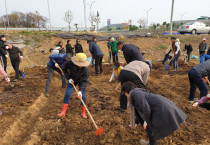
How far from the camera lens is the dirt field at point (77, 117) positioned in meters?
2.97

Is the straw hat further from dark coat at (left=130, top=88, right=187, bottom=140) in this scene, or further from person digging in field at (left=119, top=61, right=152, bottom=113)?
dark coat at (left=130, top=88, right=187, bottom=140)

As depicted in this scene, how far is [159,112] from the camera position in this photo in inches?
78.5

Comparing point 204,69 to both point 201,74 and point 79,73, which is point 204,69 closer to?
point 201,74

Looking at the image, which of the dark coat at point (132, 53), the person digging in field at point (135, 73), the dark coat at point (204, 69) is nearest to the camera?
the person digging in field at point (135, 73)

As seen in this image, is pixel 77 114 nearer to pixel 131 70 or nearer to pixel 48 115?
pixel 48 115

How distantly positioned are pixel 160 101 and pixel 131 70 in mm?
1097

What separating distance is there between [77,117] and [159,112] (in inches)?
88.6

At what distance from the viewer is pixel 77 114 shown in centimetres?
383

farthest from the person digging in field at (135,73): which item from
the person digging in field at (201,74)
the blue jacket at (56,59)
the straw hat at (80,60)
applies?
the blue jacket at (56,59)

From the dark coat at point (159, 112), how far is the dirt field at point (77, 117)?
0.97 m

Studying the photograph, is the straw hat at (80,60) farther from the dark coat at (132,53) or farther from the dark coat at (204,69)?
the dark coat at (204,69)

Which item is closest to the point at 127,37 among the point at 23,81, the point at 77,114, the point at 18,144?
the point at 23,81

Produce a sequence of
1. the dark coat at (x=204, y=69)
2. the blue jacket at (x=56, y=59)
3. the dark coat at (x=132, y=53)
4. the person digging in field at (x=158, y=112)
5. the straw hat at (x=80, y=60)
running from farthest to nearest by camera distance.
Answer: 1. the blue jacket at (x=56, y=59)
2. the dark coat at (x=132, y=53)
3. the dark coat at (x=204, y=69)
4. the straw hat at (x=80, y=60)
5. the person digging in field at (x=158, y=112)

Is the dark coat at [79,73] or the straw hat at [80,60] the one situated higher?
the straw hat at [80,60]
